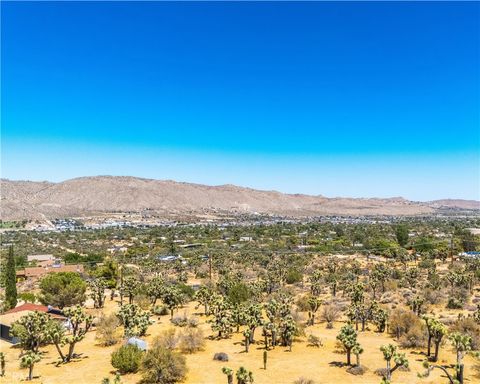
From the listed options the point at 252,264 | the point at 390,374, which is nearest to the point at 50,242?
the point at 252,264

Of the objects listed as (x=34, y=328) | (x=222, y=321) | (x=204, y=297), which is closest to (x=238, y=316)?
(x=222, y=321)

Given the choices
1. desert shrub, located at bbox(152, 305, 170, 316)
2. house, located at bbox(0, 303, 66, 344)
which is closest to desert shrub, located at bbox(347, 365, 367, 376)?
desert shrub, located at bbox(152, 305, 170, 316)

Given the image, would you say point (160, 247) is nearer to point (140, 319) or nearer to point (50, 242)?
point (50, 242)

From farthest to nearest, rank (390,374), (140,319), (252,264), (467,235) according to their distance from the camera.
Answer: (467,235) < (252,264) < (140,319) < (390,374)

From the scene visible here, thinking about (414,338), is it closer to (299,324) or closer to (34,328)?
(299,324)

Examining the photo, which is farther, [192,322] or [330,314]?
[330,314]

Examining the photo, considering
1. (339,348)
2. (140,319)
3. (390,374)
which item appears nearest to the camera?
(390,374)

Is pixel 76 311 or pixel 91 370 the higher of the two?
pixel 76 311

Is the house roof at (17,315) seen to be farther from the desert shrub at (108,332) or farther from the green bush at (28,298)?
the green bush at (28,298)
